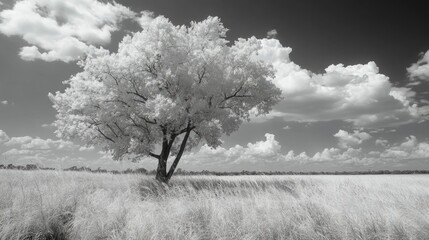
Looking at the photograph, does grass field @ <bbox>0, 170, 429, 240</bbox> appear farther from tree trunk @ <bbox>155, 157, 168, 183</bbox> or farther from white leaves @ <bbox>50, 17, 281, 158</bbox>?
tree trunk @ <bbox>155, 157, 168, 183</bbox>

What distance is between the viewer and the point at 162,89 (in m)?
21.0

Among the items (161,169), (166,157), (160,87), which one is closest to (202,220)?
(160,87)

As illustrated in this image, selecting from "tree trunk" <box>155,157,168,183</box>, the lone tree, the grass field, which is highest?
the lone tree

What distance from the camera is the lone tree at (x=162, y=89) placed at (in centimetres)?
1952

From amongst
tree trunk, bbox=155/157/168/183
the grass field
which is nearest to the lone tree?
tree trunk, bbox=155/157/168/183

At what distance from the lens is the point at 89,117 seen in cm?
2062

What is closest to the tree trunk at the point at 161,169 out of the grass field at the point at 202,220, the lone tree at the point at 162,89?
the lone tree at the point at 162,89

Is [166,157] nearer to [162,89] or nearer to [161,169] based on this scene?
[161,169]

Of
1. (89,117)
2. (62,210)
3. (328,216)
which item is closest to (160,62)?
(89,117)

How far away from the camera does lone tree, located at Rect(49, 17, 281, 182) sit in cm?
1952

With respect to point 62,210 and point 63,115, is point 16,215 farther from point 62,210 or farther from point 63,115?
point 63,115

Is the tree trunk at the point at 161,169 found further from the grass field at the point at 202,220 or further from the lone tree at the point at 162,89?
the grass field at the point at 202,220

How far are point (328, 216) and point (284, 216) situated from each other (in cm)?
116

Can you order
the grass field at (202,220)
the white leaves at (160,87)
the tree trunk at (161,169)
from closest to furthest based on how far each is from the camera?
the grass field at (202,220) → the white leaves at (160,87) → the tree trunk at (161,169)
